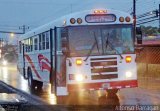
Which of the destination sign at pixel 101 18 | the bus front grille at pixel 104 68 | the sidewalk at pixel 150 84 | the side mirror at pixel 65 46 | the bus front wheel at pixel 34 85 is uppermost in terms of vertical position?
the destination sign at pixel 101 18

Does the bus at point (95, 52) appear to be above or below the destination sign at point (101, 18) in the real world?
below

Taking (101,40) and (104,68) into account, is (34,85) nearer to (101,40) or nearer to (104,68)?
(104,68)

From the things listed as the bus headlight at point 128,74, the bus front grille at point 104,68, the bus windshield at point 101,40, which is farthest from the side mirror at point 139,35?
the bus headlight at point 128,74

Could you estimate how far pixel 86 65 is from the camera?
15.2 metres

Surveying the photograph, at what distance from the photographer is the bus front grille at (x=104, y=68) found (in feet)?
50.0

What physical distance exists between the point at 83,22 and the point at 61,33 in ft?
2.99

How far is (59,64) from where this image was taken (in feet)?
51.8

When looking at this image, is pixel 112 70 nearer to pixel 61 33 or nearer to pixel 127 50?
pixel 127 50

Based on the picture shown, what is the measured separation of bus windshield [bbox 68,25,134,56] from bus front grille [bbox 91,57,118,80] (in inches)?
9.3

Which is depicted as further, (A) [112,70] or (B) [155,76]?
(B) [155,76]

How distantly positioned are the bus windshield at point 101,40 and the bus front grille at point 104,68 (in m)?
0.24

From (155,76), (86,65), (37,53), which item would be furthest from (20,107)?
(155,76)

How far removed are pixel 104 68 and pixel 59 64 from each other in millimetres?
1604

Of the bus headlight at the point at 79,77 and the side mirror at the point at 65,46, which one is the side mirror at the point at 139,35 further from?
the side mirror at the point at 65,46
